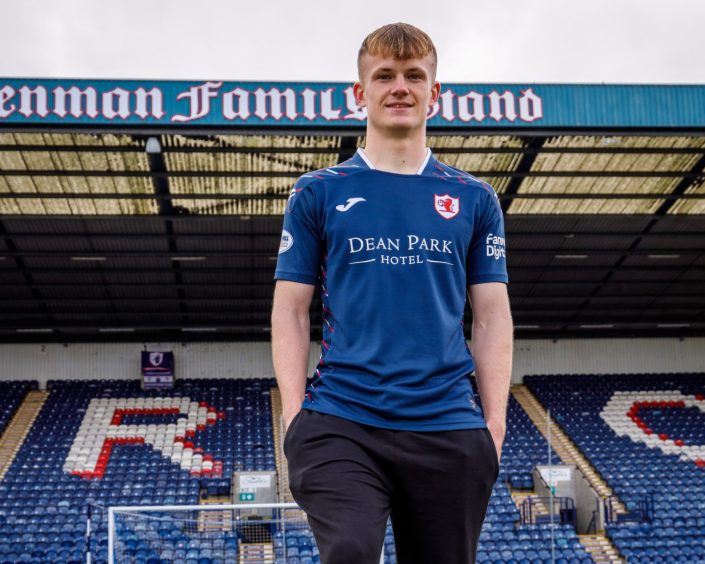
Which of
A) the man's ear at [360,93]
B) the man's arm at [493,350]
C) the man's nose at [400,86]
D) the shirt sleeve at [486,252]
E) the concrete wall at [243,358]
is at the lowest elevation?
the man's arm at [493,350]

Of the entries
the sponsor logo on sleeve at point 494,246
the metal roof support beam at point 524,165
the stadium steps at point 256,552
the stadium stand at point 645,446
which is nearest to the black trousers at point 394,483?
the sponsor logo on sleeve at point 494,246

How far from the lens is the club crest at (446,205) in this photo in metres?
2.58

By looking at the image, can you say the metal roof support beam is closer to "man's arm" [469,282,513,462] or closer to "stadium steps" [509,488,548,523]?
"stadium steps" [509,488,548,523]

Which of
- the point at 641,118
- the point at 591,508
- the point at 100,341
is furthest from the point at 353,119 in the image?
the point at 100,341

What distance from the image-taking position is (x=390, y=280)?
247 cm

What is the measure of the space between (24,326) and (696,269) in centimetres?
2100

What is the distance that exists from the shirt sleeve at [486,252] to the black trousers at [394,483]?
1.62 feet

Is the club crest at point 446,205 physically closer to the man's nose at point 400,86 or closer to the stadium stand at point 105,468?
the man's nose at point 400,86

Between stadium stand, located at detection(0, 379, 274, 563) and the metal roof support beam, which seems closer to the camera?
stadium stand, located at detection(0, 379, 274, 563)

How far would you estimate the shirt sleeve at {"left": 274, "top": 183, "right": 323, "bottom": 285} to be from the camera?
8.63 ft

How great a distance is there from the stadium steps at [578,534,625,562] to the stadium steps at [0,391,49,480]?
14.8 m

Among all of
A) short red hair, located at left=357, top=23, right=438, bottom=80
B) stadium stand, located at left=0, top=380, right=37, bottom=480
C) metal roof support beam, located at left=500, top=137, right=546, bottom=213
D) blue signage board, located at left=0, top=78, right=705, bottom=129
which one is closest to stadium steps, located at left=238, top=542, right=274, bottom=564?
short red hair, located at left=357, top=23, right=438, bottom=80

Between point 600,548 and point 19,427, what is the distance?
56.5ft

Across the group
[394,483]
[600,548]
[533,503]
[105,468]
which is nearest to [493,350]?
[394,483]
